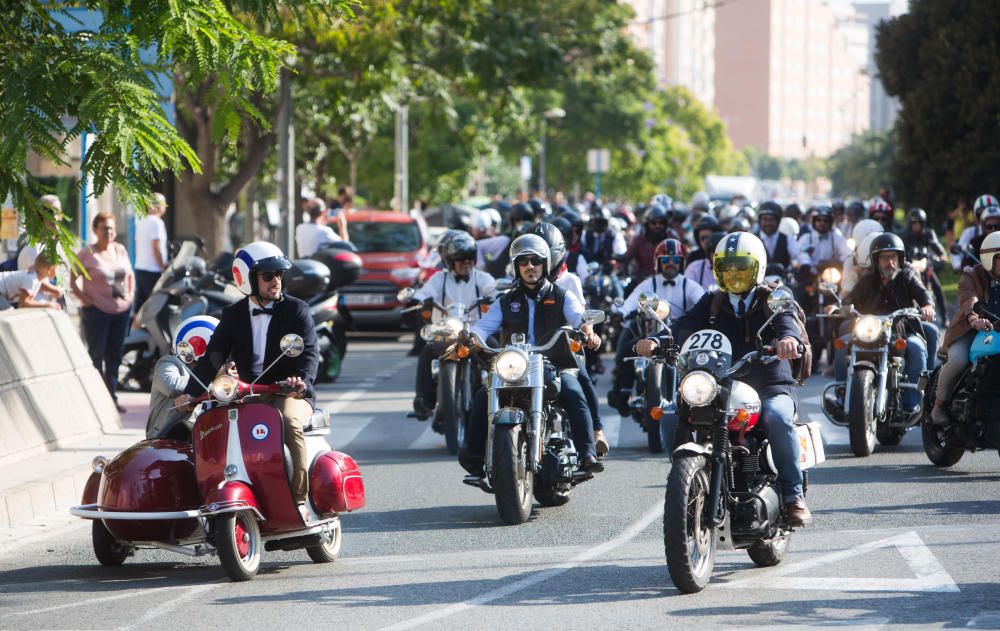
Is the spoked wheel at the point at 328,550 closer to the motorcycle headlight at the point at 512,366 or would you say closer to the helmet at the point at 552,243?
the motorcycle headlight at the point at 512,366

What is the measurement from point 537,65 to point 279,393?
21.5 metres

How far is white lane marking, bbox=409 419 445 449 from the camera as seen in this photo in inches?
566

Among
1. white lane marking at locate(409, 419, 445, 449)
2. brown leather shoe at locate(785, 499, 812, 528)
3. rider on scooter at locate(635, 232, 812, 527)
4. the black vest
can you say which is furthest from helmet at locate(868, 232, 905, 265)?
brown leather shoe at locate(785, 499, 812, 528)

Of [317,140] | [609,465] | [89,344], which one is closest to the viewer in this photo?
[609,465]

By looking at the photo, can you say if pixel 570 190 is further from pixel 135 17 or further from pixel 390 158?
pixel 135 17

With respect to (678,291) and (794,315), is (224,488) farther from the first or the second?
(678,291)

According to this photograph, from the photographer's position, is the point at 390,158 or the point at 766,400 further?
the point at 390,158

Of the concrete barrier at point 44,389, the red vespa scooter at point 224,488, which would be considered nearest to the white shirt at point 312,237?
the concrete barrier at point 44,389

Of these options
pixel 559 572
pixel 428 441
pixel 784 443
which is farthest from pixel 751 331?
pixel 428 441

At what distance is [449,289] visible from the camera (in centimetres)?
1441

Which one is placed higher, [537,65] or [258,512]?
[537,65]

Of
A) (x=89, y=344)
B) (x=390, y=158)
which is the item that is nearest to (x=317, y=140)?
(x=390, y=158)

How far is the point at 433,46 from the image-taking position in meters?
29.7

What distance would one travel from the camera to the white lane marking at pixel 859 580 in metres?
8.05
